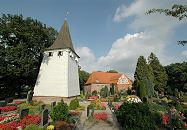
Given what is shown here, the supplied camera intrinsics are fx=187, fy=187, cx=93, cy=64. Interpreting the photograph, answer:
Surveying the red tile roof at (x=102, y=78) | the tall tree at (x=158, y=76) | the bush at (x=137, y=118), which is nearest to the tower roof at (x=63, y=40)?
the red tile roof at (x=102, y=78)

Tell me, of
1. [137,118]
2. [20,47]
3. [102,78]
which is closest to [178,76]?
[102,78]

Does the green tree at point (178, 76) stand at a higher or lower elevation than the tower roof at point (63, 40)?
lower

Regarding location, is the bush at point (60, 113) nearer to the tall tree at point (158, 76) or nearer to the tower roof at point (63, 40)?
the tower roof at point (63, 40)

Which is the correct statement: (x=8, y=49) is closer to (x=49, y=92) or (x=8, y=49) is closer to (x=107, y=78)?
(x=49, y=92)

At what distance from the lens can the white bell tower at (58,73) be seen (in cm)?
3278

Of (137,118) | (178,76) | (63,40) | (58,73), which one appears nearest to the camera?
(137,118)

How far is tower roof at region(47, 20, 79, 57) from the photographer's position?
35.2 meters

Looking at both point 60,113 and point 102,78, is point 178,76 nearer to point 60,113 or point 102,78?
point 102,78

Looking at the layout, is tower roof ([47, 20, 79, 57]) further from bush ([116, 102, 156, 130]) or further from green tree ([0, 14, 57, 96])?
bush ([116, 102, 156, 130])

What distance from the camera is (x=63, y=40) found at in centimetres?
3638

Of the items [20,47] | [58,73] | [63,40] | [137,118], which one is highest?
[63,40]

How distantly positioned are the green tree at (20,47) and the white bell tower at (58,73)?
2.80 metres

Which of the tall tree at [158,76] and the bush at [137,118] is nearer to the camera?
the bush at [137,118]

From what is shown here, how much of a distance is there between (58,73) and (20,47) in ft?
27.4
